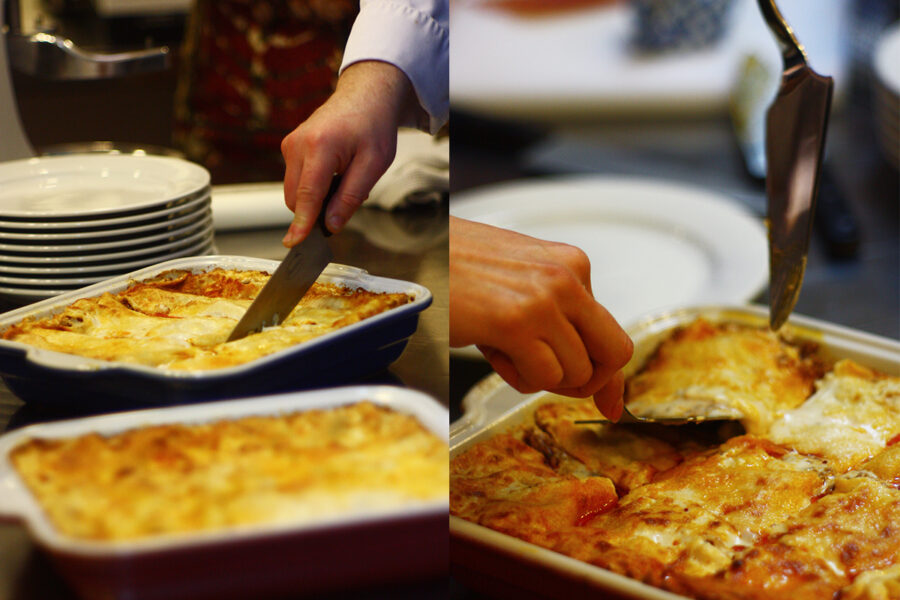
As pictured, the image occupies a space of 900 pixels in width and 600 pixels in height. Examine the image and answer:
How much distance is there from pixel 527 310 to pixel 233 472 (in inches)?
10.1

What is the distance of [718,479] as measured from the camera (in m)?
0.74

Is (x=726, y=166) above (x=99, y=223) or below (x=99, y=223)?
below

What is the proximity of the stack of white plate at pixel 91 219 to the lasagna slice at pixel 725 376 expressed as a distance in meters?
0.53

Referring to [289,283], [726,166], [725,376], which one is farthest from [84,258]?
[726,166]

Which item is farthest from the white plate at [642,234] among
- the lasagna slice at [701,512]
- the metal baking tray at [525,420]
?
the lasagna slice at [701,512]

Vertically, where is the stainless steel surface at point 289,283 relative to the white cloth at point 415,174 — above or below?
below

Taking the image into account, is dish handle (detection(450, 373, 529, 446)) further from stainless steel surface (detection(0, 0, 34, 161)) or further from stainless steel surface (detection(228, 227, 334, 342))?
stainless steel surface (detection(0, 0, 34, 161))

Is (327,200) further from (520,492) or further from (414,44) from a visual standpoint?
(520,492)

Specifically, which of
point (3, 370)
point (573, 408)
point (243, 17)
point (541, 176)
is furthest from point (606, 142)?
point (3, 370)

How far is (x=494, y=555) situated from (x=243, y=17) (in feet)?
1.39

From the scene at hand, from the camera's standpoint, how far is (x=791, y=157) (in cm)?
91

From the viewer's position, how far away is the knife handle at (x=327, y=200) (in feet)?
1.63

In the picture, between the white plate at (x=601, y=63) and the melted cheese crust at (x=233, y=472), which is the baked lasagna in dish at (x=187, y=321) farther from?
the white plate at (x=601, y=63)

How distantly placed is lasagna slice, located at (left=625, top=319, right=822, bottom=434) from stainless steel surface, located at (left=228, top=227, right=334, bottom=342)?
0.49 m
